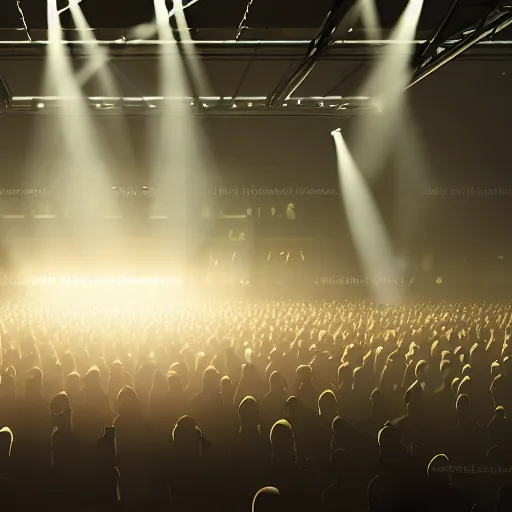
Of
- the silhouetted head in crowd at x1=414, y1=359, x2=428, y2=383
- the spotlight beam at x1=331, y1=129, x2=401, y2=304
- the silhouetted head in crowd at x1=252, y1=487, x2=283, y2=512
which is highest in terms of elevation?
the spotlight beam at x1=331, y1=129, x2=401, y2=304

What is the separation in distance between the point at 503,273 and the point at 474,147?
434 centimetres

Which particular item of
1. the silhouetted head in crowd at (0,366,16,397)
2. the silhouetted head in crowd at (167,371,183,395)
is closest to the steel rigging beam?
the silhouetted head in crowd at (0,366,16,397)

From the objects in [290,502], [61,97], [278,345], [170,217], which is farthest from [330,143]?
[290,502]

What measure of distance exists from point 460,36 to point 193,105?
8.21m

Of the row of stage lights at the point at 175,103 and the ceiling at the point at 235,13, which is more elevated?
the row of stage lights at the point at 175,103

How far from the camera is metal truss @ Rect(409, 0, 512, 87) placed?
10820mm

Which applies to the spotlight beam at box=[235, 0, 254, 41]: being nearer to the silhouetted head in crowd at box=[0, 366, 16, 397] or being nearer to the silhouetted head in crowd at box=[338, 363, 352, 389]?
the silhouetted head in crowd at box=[338, 363, 352, 389]

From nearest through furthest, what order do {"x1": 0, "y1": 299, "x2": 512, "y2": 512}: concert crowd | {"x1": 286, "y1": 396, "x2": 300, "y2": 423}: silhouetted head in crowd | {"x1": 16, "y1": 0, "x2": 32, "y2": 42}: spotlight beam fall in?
{"x1": 0, "y1": 299, "x2": 512, "y2": 512}: concert crowd, {"x1": 286, "y1": 396, "x2": 300, "y2": 423}: silhouetted head in crowd, {"x1": 16, "y1": 0, "x2": 32, "y2": 42}: spotlight beam

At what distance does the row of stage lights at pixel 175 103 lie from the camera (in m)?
18.4

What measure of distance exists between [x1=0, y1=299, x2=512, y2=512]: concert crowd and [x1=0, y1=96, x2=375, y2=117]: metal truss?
9.30 metres

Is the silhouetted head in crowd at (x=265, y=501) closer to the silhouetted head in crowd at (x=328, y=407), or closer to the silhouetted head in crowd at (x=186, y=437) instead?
the silhouetted head in crowd at (x=186, y=437)

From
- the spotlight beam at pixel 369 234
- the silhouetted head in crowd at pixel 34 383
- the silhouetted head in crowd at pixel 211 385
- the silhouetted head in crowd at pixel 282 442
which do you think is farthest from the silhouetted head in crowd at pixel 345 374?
the spotlight beam at pixel 369 234

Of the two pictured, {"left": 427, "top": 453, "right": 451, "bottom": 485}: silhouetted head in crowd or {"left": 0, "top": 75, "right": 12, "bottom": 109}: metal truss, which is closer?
{"left": 427, "top": 453, "right": 451, "bottom": 485}: silhouetted head in crowd

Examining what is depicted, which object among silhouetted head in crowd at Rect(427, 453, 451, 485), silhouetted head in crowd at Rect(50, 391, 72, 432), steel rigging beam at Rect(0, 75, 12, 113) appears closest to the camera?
silhouetted head in crowd at Rect(427, 453, 451, 485)
